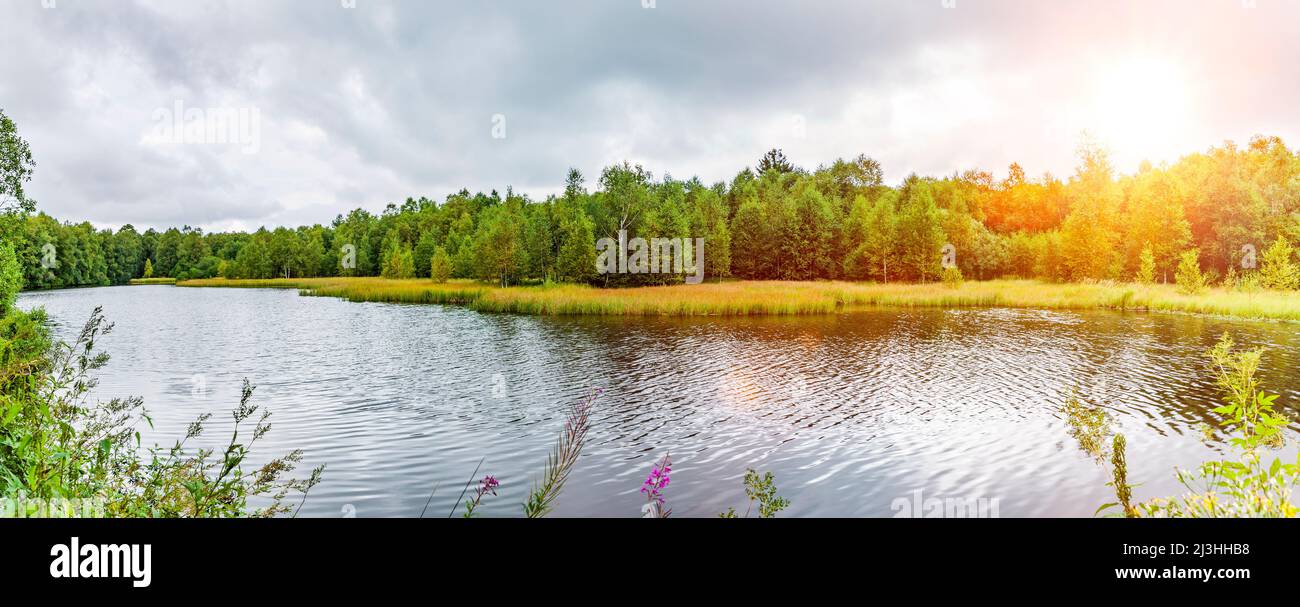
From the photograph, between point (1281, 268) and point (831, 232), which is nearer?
point (1281, 268)

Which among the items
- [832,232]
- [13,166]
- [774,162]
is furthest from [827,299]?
[774,162]

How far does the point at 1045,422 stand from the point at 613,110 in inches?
2411

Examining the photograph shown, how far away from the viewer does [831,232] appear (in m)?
67.4

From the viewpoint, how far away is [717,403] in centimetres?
1394

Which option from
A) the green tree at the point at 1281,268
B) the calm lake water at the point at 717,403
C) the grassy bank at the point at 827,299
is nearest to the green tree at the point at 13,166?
the calm lake water at the point at 717,403

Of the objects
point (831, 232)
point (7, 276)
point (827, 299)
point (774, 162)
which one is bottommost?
point (827, 299)

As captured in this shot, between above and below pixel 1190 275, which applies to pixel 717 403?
below

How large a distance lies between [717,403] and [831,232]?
5737 centimetres

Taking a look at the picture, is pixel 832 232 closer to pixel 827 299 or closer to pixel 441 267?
pixel 827 299

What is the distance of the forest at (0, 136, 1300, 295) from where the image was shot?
2964cm

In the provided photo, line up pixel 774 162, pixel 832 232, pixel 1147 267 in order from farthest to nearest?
pixel 774 162 < pixel 832 232 < pixel 1147 267

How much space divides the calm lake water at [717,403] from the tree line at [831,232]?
507 centimetres
